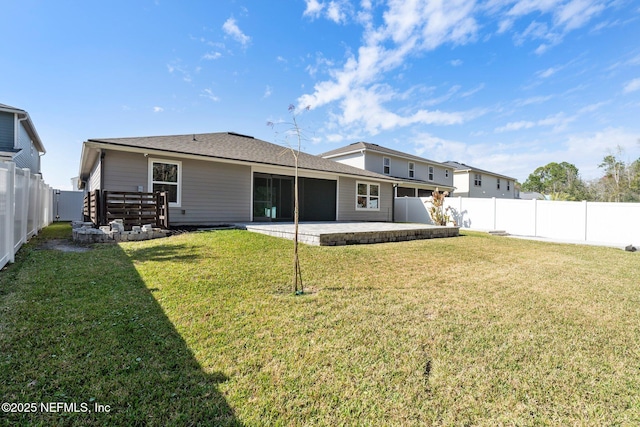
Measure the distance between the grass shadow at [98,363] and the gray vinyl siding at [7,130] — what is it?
47.1 feet

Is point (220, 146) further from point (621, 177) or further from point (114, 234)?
point (621, 177)

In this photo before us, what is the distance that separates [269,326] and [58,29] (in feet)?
41.8

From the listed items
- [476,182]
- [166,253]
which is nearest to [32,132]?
[166,253]

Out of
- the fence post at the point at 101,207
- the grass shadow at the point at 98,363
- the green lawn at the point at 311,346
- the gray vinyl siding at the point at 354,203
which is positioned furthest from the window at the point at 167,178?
the gray vinyl siding at the point at 354,203

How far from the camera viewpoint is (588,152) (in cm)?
2945

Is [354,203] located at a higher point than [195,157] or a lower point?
lower

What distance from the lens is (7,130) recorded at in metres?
13.0

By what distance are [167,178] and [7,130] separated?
10301 mm

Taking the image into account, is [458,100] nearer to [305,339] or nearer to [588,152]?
[305,339]

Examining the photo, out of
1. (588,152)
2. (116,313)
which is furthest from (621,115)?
(116,313)

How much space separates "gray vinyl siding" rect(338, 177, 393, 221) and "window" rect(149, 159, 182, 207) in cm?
791

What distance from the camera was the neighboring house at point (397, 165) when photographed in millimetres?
20281

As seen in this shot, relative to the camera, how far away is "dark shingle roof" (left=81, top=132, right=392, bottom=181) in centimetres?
920

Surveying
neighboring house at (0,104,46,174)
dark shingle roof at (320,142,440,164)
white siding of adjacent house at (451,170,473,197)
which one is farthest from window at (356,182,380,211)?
neighboring house at (0,104,46,174)
